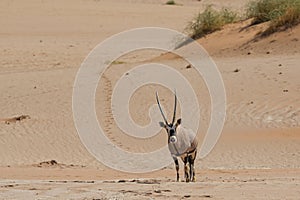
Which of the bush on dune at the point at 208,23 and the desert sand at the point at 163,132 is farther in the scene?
the bush on dune at the point at 208,23

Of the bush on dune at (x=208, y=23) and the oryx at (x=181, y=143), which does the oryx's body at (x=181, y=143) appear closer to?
the oryx at (x=181, y=143)

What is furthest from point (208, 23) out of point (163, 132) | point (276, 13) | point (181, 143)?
point (181, 143)

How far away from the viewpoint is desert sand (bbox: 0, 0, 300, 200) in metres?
8.72

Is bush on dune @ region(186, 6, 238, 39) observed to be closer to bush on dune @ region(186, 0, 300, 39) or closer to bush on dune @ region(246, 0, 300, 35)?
bush on dune @ region(186, 0, 300, 39)

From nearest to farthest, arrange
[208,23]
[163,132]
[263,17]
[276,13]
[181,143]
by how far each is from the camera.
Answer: [181,143] → [163,132] → [276,13] → [263,17] → [208,23]

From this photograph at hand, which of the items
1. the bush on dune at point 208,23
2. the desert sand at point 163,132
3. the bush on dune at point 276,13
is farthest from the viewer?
the bush on dune at point 208,23

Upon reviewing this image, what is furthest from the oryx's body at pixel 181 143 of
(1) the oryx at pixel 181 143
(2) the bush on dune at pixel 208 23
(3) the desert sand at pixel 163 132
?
(2) the bush on dune at pixel 208 23

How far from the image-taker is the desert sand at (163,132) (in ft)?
28.6

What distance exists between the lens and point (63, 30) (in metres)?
39.5

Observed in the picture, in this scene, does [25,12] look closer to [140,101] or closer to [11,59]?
[11,59]

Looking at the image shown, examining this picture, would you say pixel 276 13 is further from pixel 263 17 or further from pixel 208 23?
pixel 208 23

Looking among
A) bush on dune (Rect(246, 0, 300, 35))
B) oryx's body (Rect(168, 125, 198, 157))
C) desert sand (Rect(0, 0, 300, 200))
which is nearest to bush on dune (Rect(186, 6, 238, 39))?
desert sand (Rect(0, 0, 300, 200))

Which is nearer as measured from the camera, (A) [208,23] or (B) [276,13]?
(B) [276,13]

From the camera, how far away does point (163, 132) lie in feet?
50.1
